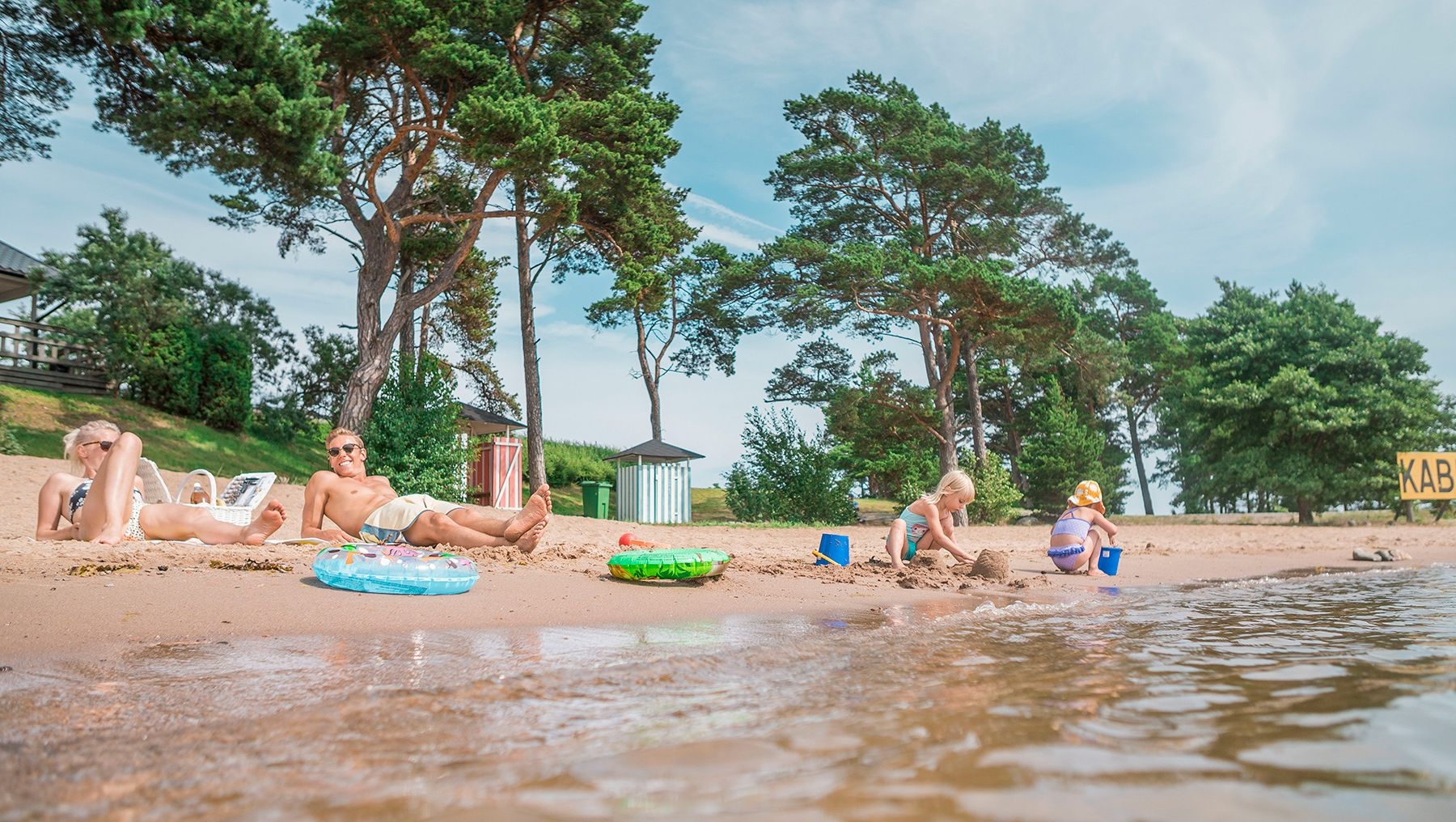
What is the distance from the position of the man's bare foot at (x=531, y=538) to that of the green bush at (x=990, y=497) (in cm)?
1705

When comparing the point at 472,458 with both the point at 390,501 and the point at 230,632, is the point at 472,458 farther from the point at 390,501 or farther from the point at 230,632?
the point at 230,632

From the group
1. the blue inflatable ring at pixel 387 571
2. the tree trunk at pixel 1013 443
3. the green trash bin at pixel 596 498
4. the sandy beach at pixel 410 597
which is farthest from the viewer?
the tree trunk at pixel 1013 443

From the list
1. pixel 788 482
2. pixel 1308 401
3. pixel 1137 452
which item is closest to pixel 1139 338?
pixel 1137 452

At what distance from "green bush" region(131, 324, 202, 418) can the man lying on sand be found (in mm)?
16973

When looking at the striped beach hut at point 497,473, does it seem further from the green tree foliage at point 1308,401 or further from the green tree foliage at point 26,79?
the green tree foliage at point 1308,401

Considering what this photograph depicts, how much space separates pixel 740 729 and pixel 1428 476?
27395 mm

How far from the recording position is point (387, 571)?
5.54m

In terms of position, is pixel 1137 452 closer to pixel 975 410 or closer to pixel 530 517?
pixel 975 410

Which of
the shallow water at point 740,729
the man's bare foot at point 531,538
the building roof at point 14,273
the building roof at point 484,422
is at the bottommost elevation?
the shallow water at point 740,729

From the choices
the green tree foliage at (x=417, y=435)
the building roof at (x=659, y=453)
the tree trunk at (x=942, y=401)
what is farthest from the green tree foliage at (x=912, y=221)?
the green tree foliage at (x=417, y=435)

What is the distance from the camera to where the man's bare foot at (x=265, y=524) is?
21.8ft

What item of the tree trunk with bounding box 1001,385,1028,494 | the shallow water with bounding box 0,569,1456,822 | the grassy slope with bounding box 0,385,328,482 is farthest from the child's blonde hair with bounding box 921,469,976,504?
the tree trunk with bounding box 1001,385,1028,494

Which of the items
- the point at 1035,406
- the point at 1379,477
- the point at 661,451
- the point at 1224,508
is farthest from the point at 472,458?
the point at 1224,508

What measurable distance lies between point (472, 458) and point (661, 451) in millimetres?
4956
